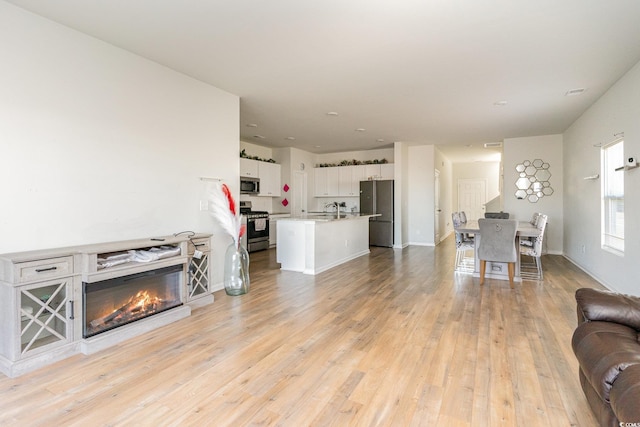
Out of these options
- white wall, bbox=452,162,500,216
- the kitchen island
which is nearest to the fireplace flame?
the kitchen island

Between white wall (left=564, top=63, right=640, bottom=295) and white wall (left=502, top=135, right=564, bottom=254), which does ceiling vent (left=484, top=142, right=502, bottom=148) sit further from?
white wall (left=564, top=63, right=640, bottom=295)

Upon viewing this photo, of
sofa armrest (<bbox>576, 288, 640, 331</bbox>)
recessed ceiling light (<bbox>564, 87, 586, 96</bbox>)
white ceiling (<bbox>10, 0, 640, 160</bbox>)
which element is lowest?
sofa armrest (<bbox>576, 288, 640, 331</bbox>)

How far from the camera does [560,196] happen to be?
6.83 metres

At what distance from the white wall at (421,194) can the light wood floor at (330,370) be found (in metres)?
4.51

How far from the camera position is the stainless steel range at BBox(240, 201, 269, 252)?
6.80 metres

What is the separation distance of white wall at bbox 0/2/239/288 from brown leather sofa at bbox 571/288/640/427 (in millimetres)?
3490

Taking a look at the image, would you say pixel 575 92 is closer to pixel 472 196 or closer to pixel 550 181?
pixel 550 181

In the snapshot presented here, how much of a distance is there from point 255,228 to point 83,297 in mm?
4605

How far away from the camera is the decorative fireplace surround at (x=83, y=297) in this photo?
2.14 meters

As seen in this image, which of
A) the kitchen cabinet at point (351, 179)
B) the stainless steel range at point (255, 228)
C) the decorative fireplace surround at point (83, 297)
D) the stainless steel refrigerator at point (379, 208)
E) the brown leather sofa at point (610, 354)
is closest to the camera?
the brown leather sofa at point (610, 354)

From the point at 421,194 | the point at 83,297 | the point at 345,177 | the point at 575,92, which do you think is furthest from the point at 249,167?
the point at 575,92

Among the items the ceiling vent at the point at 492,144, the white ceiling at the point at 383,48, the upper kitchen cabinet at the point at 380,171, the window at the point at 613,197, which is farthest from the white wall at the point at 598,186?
the upper kitchen cabinet at the point at 380,171

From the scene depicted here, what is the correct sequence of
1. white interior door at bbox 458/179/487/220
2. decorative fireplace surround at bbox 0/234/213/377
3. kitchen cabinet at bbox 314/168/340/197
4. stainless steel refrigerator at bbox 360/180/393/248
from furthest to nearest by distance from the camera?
white interior door at bbox 458/179/487/220
kitchen cabinet at bbox 314/168/340/197
stainless steel refrigerator at bbox 360/180/393/248
decorative fireplace surround at bbox 0/234/213/377

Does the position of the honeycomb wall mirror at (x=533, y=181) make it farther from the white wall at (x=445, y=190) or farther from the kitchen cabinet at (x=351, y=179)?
the kitchen cabinet at (x=351, y=179)
